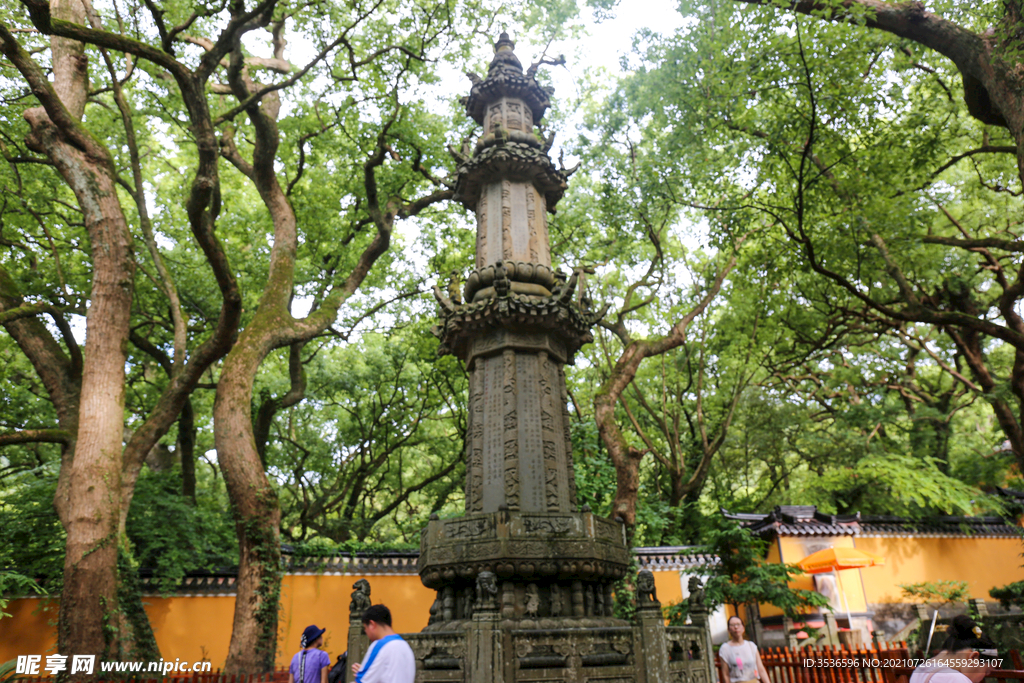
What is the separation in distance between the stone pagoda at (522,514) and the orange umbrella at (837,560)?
8214mm

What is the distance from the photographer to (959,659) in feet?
11.5

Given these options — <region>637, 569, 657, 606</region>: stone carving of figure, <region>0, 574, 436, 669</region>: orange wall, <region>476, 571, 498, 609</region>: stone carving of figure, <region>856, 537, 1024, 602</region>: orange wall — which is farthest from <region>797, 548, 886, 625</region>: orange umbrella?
<region>476, 571, 498, 609</region>: stone carving of figure

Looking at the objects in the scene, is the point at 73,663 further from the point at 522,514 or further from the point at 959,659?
the point at 959,659

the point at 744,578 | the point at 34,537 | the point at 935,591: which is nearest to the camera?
the point at 744,578

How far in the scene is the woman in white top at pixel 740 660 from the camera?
19.7 ft

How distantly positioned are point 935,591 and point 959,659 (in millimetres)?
15405

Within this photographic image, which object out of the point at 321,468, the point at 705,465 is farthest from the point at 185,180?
the point at 705,465

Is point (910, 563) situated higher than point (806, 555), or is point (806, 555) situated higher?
point (806, 555)

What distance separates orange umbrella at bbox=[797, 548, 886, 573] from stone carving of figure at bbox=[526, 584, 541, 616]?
9777mm

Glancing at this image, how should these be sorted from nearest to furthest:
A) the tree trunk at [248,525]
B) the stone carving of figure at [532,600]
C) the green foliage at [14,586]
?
the stone carving of figure at [532,600] < the tree trunk at [248,525] < the green foliage at [14,586]

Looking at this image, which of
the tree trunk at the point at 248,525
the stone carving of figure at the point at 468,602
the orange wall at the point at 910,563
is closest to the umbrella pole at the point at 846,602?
the orange wall at the point at 910,563

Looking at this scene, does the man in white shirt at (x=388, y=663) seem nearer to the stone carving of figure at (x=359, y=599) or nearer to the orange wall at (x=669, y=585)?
the stone carving of figure at (x=359, y=599)

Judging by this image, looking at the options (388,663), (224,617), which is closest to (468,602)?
(388,663)
